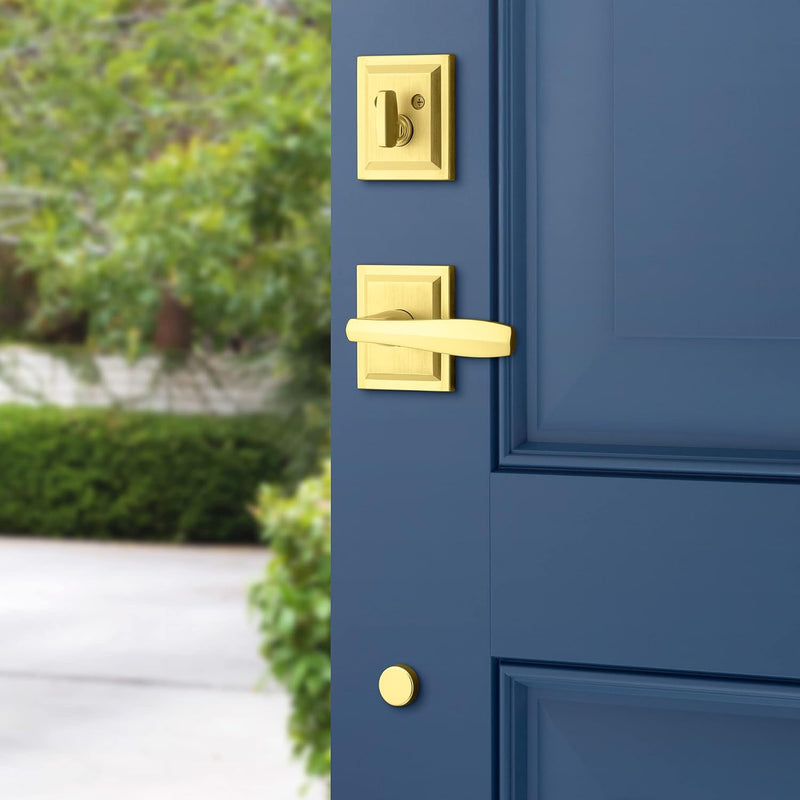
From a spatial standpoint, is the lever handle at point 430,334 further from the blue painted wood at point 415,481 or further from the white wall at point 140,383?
the white wall at point 140,383

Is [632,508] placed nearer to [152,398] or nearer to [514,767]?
[514,767]

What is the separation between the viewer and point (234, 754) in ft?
12.6

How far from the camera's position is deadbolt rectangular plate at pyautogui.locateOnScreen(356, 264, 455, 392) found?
0.86 m

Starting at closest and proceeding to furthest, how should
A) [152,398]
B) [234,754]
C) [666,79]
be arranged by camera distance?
[666,79] → [234,754] → [152,398]

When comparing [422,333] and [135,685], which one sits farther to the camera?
[135,685]

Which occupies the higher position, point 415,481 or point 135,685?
point 415,481

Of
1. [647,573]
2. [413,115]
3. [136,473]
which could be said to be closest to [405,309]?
[413,115]

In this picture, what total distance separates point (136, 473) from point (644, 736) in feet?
22.7

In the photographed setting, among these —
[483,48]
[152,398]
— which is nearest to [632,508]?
[483,48]

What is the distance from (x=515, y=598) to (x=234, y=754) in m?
3.21

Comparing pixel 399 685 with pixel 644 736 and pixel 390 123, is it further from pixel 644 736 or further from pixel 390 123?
pixel 390 123

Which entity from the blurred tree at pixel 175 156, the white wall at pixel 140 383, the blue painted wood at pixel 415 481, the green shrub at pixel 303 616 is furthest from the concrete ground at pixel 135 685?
the blue painted wood at pixel 415 481

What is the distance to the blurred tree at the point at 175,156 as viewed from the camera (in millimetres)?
4953

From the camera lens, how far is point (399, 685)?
88cm
